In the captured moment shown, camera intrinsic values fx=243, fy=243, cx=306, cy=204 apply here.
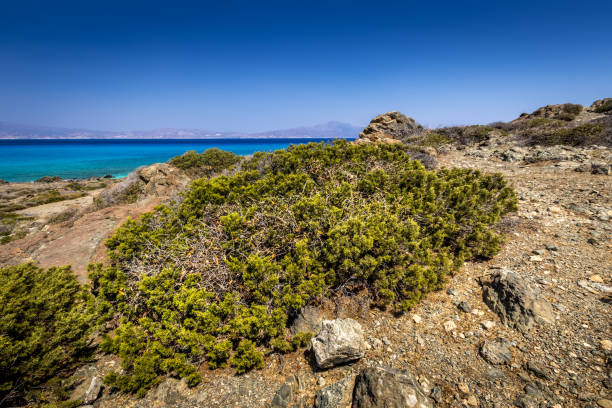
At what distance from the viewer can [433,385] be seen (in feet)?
9.62

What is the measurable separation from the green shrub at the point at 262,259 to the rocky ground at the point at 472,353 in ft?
0.90

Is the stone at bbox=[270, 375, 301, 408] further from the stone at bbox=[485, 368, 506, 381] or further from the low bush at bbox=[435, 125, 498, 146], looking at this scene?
the low bush at bbox=[435, 125, 498, 146]

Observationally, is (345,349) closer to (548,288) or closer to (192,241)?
(192,241)

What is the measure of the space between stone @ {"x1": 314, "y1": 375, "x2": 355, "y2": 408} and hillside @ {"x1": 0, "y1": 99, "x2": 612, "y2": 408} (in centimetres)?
1

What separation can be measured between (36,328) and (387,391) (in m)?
4.42

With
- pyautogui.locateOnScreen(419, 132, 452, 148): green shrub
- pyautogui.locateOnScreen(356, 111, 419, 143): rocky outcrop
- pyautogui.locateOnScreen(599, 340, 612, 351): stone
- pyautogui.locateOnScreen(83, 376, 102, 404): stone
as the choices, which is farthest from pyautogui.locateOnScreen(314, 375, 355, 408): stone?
pyautogui.locateOnScreen(356, 111, 419, 143): rocky outcrop

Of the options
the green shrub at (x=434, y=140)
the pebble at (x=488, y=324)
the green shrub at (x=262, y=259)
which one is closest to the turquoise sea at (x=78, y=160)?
the green shrub at (x=262, y=259)

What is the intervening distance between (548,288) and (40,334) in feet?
24.8

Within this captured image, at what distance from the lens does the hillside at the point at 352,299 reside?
2.97 metres

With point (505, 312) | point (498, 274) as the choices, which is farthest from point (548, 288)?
point (505, 312)

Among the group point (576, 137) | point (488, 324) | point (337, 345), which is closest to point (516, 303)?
point (488, 324)

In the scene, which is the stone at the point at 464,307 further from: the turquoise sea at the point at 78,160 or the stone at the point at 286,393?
the turquoise sea at the point at 78,160

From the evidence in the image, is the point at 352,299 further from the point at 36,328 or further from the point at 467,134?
the point at 467,134

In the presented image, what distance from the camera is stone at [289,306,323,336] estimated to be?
3761 mm
